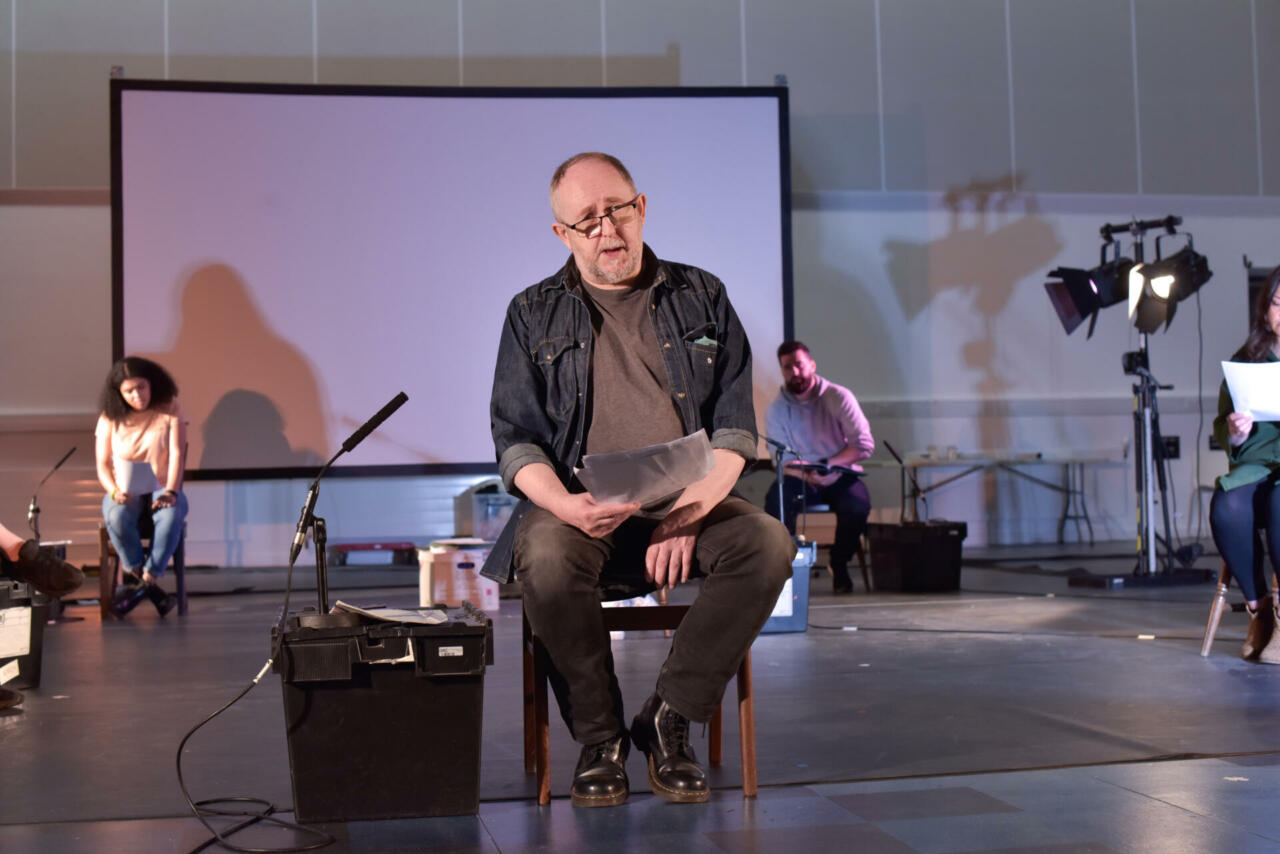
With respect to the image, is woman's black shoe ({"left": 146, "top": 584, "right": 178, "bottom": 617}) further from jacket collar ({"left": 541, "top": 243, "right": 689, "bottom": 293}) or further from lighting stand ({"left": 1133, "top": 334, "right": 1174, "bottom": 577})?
lighting stand ({"left": 1133, "top": 334, "right": 1174, "bottom": 577})

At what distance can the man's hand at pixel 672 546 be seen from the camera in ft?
6.70

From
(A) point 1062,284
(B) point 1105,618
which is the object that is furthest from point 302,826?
(A) point 1062,284

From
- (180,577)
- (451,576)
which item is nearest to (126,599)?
(180,577)

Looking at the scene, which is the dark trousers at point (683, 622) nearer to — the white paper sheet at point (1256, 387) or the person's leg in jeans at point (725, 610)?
the person's leg in jeans at point (725, 610)

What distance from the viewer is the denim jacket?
7.04ft

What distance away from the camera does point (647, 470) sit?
192 cm

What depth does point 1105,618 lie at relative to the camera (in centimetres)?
448

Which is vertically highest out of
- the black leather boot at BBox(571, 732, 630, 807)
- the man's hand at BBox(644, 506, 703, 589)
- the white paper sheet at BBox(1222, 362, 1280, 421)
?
the white paper sheet at BBox(1222, 362, 1280, 421)

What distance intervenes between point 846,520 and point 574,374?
13.3 ft

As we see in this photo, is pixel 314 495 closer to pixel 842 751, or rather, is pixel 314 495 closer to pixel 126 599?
pixel 842 751

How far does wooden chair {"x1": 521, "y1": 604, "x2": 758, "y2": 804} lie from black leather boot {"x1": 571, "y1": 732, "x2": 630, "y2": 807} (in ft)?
0.20

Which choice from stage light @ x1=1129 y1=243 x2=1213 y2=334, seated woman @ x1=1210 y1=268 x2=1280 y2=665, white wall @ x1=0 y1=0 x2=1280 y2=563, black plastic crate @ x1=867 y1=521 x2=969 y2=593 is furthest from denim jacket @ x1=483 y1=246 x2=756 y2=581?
white wall @ x1=0 y1=0 x2=1280 y2=563

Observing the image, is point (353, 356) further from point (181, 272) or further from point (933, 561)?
point (933, 561)

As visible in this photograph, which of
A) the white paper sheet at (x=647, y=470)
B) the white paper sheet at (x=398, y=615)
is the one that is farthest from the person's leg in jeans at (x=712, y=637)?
the white paper sheet at (x=398, y=615)
